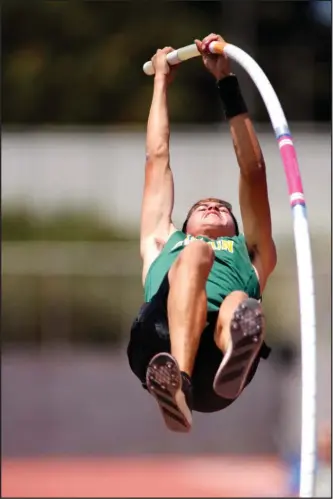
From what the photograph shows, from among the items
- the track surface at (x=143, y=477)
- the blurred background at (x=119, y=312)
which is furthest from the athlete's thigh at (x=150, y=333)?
the track surface at (x=143, y=477)

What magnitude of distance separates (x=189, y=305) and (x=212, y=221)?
1.79 ft

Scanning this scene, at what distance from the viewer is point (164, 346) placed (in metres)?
5.37

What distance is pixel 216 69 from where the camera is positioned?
564 centimetres

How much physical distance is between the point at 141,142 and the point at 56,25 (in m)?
5.20

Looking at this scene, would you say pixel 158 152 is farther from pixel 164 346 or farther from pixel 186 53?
pixel 164 346

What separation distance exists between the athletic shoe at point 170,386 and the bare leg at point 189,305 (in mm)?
119

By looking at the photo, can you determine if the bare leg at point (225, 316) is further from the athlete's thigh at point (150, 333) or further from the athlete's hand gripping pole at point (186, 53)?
the athlete's hand gripping pole at point (186, 53)

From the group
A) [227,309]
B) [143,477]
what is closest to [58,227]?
[143,477]

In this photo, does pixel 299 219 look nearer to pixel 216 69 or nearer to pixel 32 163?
pixel 216 69

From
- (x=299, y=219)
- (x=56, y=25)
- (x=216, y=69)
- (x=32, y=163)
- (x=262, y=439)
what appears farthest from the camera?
(x=56, y=25)

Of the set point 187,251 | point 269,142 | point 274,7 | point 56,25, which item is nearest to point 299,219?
point 187,251

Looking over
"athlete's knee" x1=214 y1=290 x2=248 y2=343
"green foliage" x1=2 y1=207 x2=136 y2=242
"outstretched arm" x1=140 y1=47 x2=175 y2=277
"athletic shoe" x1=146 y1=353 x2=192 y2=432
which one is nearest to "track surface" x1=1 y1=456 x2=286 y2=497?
"green foliage" x1=2 y1=207 x2=136 y2=242

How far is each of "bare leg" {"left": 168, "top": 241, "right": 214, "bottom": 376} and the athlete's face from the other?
36 centimetres

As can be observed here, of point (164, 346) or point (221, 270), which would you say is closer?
point (164, 346)
